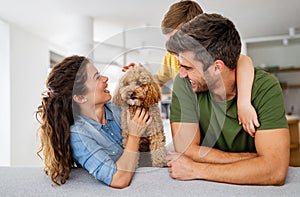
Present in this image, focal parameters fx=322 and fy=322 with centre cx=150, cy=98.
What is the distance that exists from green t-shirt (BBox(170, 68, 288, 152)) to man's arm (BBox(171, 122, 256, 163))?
0.03 metres

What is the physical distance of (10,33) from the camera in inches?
157

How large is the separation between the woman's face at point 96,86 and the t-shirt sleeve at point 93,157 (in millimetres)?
138

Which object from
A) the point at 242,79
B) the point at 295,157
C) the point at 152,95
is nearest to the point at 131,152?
the point at 152,95

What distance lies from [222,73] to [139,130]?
0.37 m

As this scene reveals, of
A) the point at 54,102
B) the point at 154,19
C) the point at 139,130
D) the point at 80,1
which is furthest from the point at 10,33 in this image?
the point at 139,130

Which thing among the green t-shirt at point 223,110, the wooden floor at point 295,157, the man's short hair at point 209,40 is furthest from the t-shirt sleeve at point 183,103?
the wooden floor at point 295,157

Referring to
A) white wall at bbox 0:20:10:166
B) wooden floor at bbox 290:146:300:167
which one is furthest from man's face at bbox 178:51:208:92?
white wall at bbox 0:20:10:166

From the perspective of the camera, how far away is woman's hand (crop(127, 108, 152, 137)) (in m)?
1.01

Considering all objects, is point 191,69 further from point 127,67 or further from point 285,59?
point 285,59

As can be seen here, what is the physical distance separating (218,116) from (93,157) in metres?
0.47

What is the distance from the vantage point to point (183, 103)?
3.80 ft

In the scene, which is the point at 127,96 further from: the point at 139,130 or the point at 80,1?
the point at 80,1

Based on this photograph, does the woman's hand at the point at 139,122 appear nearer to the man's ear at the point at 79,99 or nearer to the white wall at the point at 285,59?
the man's ear at the point at 79,99

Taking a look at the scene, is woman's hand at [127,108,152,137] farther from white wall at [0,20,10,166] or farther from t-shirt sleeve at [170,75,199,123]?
white wall at [0,20,10,166]
